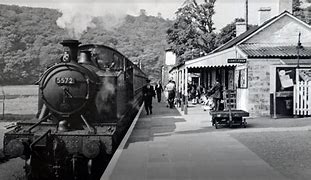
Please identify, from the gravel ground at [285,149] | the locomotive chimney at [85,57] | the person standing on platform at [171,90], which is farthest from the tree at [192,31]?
the locomotive chimney at [85,57]

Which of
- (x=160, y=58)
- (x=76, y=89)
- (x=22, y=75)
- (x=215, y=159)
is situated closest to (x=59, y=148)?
(x=76, y=89)

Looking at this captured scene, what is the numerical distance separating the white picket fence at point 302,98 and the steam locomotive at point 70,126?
1004 centimetres

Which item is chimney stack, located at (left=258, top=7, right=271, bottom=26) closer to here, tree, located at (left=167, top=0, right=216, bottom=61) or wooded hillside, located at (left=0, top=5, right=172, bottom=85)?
tree, located at (left=167, top=0, right=216, bottom=61)

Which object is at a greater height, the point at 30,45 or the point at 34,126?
the point at 30,45

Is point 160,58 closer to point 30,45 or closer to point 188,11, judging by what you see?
point 188,11

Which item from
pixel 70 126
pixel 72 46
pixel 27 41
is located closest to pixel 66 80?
pixel 72 46

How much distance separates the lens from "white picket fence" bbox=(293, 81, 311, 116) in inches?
659

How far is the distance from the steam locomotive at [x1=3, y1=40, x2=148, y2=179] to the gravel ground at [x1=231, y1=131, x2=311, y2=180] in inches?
129

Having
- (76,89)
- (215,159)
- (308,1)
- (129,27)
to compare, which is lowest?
(215,159)

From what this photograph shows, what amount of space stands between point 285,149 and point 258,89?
855 centimetres

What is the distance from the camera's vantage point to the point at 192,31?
4066 centimetres

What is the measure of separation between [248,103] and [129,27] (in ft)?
20.0

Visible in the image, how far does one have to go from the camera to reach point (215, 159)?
27.4ft

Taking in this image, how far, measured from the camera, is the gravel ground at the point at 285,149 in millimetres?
7535
